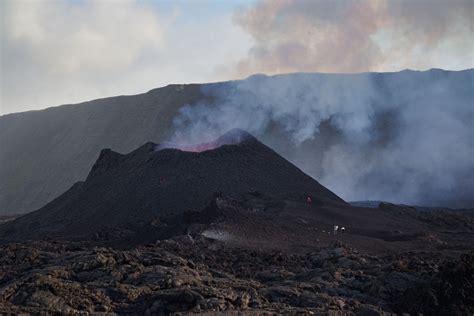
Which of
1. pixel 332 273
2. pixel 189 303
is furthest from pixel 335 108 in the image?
pixel 189 303

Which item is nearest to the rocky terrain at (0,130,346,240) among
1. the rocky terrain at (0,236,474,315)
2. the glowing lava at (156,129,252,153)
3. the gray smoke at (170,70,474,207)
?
the glowing lava at (156,129,252,153)

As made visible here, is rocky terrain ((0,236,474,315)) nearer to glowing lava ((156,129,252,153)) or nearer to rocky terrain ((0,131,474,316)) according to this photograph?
rocky terrain ((0,131,474,316))

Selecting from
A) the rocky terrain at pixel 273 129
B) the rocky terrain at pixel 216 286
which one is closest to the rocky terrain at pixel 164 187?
the rocky terrain at pixel 216 286

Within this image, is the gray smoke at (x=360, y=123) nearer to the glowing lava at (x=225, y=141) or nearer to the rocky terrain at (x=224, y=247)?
the glowing lava at (x=225, y=141)

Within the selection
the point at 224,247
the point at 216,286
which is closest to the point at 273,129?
the point at 224,247

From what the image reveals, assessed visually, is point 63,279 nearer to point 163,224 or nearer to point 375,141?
point 163,224

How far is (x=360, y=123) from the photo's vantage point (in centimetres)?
7006

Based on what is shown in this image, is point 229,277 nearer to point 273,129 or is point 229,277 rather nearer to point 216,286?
point 216,286

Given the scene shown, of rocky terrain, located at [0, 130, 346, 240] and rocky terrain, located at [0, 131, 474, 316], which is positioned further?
rocky terrain, located at [0, 130, 346, 240]

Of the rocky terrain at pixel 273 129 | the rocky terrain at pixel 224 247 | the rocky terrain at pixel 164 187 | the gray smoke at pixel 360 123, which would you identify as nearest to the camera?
the rocky terrain at pixel 224 247

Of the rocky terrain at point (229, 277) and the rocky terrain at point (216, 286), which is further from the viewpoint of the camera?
the rocky terrain at point (229, 277)

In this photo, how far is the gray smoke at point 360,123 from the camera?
62.8m

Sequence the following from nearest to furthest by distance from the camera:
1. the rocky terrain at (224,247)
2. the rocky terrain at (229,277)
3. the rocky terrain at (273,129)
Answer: the rocky terrain at (229,277)
the rocky terrain at (224,247)
the rocky terrain at (273,129)

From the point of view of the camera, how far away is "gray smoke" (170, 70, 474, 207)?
62.8 m
